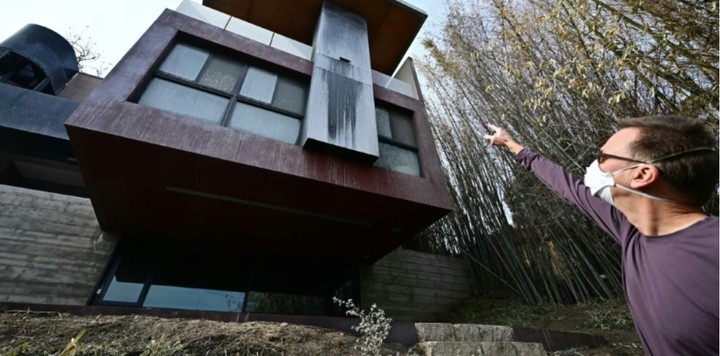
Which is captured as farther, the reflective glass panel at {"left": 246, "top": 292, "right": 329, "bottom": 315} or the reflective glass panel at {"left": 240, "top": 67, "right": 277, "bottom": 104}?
the reflective glass panel at {"left": 246, "top": 292, "right": 329, "bottom": 315}

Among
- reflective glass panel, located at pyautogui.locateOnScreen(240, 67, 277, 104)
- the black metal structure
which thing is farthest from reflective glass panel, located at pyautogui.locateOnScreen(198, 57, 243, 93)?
the black metal structure

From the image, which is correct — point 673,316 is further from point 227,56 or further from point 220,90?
point 227,56

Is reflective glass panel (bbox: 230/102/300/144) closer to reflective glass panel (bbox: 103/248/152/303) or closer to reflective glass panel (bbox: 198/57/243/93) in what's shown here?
reflective glass panel (bbox: 198/57/243/93)

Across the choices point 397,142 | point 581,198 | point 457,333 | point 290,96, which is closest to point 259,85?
point 290,96

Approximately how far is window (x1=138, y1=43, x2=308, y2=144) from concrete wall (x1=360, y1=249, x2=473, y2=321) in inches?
110

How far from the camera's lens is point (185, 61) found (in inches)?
130

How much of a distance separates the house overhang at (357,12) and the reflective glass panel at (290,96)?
2499 millimetres

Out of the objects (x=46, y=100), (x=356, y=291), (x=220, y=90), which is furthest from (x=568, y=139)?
(x=46, y=100)

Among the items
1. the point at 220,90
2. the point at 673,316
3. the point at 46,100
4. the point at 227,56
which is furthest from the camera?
the point at 46,100

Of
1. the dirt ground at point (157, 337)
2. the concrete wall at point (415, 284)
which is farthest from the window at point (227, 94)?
the concrete wall at point (415, 284)

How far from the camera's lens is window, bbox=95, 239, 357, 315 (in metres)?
3.62

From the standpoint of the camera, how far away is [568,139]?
→ 3.42 metres

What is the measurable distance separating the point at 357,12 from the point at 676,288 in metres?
5.79

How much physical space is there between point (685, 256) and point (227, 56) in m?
4.11
